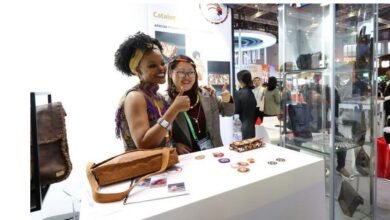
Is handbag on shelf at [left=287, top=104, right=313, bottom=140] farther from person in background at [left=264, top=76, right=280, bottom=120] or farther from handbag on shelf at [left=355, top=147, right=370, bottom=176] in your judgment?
person in background at [left=264, top=76, right=280, bottom=120]

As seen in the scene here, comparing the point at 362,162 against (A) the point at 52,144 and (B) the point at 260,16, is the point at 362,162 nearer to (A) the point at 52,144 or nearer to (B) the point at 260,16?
(A) the point at 52,144

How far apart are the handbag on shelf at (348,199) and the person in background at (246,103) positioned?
1741 mm

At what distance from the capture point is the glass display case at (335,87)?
70.4 inches

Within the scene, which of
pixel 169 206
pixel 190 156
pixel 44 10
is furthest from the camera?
pixel 44 10

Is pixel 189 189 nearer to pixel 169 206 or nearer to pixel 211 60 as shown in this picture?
pixel 169 206

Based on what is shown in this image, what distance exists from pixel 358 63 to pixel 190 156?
163 centimetres

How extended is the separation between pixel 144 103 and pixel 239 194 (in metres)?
0.60

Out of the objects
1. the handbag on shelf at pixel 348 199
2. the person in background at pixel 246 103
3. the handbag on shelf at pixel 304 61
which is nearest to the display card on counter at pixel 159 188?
the handbag on shelf at pixel 304 61

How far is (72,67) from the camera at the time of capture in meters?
2.45

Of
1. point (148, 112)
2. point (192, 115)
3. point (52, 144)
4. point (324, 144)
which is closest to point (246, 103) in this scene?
point (324, 144)

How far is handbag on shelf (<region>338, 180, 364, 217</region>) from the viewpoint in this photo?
1.94m

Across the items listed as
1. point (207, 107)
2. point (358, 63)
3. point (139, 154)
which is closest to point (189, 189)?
point (139, 154)

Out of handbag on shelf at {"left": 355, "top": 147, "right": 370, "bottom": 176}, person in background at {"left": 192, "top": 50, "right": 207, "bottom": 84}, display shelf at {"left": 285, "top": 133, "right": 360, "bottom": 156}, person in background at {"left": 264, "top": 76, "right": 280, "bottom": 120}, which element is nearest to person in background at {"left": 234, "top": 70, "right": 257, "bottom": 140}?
person in background at {"left": 192, "top": 50, "right": 207, "bottom": 84}

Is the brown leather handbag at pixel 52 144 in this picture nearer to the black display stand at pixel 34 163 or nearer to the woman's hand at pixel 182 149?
the black display stand at pixel 34 163
